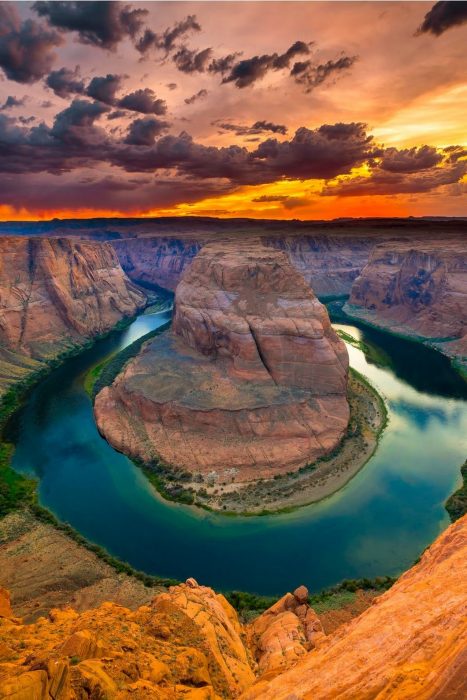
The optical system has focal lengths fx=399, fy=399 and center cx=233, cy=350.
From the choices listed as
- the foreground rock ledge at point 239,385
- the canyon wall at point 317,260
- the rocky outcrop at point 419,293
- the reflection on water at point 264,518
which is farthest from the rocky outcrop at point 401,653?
the canyon wall at point 317,260

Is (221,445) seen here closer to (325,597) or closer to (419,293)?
(325,597)

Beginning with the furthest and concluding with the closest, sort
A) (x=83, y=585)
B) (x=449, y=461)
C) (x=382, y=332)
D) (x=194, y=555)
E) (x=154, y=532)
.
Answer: (x=382, y=332), (x=449, y=461), (x=154, y=532), (x=194, y=555), (x=83, y=585)

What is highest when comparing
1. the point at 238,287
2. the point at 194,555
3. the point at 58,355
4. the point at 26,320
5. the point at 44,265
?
the point at 44,265

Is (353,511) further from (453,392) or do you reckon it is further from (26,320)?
(26,320)

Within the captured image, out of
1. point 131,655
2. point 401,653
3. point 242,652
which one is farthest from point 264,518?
point 401,653

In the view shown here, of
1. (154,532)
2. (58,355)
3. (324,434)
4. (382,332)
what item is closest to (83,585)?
(154,532)

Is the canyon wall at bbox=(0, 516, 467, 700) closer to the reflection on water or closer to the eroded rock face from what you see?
the reflection on water

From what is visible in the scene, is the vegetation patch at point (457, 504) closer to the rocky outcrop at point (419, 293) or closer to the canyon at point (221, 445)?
the canyon at point (221, 445)
